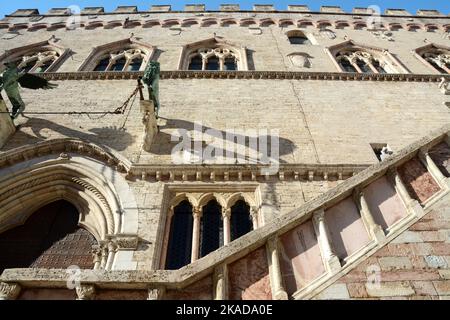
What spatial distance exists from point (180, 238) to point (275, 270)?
12.8ft

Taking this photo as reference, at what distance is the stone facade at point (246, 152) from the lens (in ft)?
9.21

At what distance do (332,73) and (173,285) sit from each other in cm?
1056

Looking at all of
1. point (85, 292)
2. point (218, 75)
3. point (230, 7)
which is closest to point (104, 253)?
point (85, 292)

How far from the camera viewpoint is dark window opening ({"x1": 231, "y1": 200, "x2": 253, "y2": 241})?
Answer: 6.53 meters

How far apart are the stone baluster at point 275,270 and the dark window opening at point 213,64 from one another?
438 inches

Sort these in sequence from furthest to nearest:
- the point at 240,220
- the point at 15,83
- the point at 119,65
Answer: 1. the point at 119,65
2. the point at 15,83
3. the point at 240,220

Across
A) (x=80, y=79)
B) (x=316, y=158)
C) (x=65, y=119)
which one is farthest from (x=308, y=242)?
(x=80, y=79)

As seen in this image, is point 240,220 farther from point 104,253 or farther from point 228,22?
point 228,22

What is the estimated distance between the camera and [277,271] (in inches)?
111

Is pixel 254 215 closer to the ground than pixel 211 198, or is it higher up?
closer to the ground

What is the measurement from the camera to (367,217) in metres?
3.30

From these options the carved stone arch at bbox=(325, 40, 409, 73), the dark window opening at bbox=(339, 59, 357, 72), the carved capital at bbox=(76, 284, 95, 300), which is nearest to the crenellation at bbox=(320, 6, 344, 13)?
the carved stone arch at bbox=(325, 40, 409, 73)

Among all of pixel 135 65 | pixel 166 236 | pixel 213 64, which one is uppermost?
pixel 213 64

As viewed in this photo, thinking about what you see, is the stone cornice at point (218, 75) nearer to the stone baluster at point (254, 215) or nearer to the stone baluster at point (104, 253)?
the stone baluster at point (254, 215)
